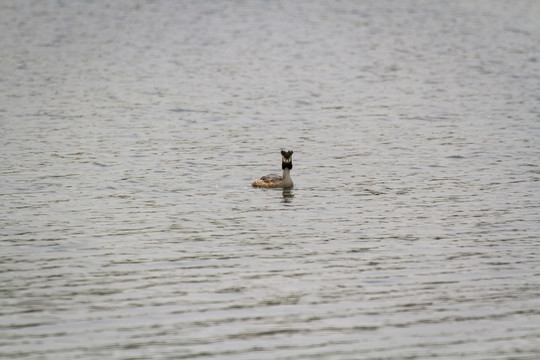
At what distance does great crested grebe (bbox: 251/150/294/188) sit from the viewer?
86.7 ft

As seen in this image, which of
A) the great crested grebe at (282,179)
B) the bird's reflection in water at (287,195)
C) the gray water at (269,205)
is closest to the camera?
the gray water at (269,205)

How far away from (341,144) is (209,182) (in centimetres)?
792

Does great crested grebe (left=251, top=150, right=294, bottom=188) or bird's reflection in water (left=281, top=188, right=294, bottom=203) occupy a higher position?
great crested grebe (left=251, top=150, right=294, bottom=188)

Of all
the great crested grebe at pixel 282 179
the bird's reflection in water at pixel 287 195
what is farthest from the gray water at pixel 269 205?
the great crested grebe at pixel 282 179

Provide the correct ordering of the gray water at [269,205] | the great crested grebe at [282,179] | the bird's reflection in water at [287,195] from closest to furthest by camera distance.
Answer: the gray water at [269,205], the bird's reflection in water at [287,195], the great crested grebe at [282,179]

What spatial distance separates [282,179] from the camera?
26.5m

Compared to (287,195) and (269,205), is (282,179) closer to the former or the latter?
(287,195)

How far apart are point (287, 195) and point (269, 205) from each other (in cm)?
131

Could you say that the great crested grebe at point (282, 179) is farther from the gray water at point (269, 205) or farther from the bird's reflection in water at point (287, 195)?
the gray water at point (269, 205)

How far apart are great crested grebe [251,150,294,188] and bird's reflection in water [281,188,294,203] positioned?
0.18m

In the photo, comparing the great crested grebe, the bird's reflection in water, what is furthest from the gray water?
the great crested grebe

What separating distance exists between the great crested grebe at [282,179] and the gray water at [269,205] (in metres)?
0.31

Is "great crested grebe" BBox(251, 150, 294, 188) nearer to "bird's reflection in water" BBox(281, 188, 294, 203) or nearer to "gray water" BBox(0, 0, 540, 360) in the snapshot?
"bird's reflection in water" BBox(281, 188, 294, 203)

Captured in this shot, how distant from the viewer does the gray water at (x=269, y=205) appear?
15516 millimetres
